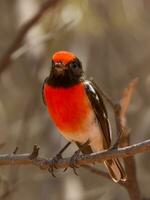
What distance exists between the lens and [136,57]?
8.86 m

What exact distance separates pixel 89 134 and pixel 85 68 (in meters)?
2.12

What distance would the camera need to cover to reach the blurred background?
24.3 ft

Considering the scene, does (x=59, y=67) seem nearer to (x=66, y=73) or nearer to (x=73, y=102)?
(x=66, y=73)

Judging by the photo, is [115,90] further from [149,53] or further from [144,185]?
[144,185]

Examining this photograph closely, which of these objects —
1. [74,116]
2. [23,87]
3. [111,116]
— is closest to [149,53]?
[111,116]

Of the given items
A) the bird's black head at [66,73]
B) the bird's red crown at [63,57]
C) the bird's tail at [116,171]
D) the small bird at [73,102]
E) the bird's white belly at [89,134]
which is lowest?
the bird's tail at [116,171]

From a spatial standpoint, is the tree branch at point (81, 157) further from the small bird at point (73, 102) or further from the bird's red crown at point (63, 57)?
the bird's red crown at point (63, 57)

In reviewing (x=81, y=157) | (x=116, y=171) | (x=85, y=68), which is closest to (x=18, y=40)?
(x=85, y=68)

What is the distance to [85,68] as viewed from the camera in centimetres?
769

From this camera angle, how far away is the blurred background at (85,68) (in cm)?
741

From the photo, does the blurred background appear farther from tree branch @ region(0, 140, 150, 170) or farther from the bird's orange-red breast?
tree branch @ region(0, 140, 150, 170)

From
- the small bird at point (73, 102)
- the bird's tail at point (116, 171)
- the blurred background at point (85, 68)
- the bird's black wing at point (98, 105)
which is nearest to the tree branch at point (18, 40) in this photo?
the blurred background at point (85, 68)

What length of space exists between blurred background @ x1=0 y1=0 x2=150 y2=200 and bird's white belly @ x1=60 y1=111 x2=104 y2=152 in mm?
1407

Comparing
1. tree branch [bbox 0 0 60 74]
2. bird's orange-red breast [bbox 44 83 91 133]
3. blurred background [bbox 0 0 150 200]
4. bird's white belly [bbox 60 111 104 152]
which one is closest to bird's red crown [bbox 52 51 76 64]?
bird's orange-red breast [bbox 44 83 91 133]
